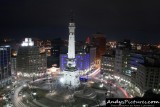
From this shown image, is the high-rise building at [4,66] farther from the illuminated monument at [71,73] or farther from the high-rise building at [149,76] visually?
the high-rise building at [149,76]

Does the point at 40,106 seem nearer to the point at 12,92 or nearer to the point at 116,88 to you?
the point at 12,92

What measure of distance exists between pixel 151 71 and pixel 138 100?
123 feet

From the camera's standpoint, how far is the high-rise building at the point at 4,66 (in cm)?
6694

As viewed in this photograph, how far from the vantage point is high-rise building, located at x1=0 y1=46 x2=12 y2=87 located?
2635 inches

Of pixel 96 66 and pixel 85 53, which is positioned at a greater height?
pixel 85 53

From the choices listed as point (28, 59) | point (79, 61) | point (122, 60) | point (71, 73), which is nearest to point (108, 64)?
point (122, 60)

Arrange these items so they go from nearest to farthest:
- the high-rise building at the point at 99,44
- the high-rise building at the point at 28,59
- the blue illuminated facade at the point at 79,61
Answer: the high-rise building at the point at 28,59
the blue illuminated facade at the point at 79,61
the high-rise building at the point at 99,44

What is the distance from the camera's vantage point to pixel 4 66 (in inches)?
2694

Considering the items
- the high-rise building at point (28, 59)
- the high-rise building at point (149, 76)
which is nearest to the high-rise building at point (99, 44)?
the high-rise building at point (28, 59)

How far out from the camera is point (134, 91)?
209ft

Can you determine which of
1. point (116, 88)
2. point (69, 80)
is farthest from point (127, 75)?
point (69, 80)

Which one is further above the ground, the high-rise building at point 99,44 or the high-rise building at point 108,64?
the high-rise building at point 99,44

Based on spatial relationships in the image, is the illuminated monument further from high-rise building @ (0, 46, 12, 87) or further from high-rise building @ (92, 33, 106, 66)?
high-rise building @ (92, 33, 106, 66)

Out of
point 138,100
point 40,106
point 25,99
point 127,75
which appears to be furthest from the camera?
point 127,75
